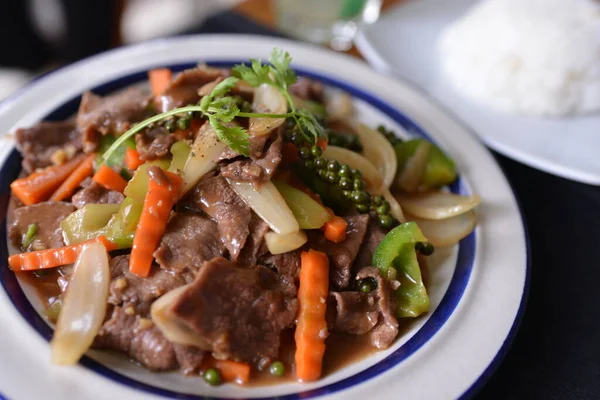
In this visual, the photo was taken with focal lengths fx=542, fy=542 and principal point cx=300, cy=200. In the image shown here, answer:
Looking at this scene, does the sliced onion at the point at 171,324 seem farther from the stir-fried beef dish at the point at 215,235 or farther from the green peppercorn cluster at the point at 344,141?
the green peppercorn cluster at the point at 344,141

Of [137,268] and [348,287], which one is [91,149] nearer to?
[137,268]

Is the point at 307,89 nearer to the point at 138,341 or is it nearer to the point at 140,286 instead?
the point at 140,286

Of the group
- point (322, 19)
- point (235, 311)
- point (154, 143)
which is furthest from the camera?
point (322, 19)

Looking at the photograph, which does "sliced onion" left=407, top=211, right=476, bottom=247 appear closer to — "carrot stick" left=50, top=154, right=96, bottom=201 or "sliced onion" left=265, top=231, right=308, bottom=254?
"sliced onion" left=265, top=231, right=308, bottom=254

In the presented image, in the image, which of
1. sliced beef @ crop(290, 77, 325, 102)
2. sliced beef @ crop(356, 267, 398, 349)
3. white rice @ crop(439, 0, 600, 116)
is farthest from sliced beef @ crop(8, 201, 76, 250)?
white rice @ crop(439, 0, 600, 116)

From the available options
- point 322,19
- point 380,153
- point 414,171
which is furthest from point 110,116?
point 322,19

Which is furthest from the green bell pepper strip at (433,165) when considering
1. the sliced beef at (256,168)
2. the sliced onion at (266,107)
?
the sliced beef at (256,168)
